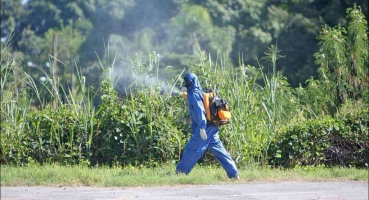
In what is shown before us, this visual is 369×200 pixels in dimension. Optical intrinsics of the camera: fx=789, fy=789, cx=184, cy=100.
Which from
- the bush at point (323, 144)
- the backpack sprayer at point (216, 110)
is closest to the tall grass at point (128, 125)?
the bush at point (323, 144)

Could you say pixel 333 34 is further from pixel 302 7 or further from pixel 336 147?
pixel 302 7

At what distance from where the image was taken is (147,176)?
1322cm

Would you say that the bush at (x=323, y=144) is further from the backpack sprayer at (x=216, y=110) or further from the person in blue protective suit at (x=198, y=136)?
the backpack sprayer at (x=216, y=110)

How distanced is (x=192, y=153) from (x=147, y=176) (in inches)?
33.4

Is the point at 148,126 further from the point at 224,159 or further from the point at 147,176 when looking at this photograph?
the point at 224,159

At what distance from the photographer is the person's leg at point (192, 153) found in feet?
43.1

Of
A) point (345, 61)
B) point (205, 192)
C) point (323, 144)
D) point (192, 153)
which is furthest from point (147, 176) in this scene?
point (345, 61)

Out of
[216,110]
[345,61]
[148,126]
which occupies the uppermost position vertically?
[345,61]

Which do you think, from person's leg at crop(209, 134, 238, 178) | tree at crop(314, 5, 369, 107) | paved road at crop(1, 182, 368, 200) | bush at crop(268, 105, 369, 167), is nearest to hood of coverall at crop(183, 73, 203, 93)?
person's leg at crop(209, 134, 238, 178)

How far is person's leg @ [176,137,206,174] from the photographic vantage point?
13138 millimetres

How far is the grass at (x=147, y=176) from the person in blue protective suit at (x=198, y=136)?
215 millimetres

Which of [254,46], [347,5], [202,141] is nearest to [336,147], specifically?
[202,141]

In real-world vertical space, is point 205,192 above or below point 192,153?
below

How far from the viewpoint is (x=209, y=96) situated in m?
13.1
